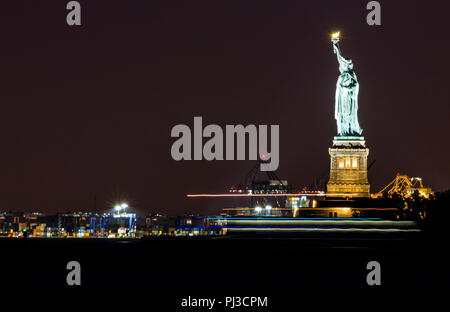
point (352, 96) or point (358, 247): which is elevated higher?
point (352, 96)

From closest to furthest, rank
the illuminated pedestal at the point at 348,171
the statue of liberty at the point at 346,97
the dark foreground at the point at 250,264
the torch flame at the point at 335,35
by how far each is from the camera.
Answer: the dark foreground at the point at 250,264 < the illuminated pedestal at the point at 348,171 < the statue of liberty at the point at 346,97 < the torch flame at the point at 335,35

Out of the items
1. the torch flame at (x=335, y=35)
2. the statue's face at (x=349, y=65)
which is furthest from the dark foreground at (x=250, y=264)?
the torch flame at (x=335, y=35)

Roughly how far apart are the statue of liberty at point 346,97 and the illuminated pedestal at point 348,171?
9.61ft

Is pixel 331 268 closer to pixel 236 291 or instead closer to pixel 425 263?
pixel 425 263

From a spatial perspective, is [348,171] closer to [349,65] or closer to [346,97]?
[346,97]

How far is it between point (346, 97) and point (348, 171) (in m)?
9.72

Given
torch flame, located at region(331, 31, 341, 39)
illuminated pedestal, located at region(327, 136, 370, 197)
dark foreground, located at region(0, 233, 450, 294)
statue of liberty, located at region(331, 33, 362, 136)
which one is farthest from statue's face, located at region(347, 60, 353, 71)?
dark foreground, located at region(0, 233, 450, 294)

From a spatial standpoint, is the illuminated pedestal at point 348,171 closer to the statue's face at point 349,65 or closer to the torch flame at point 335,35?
the statue's face at point 349,65

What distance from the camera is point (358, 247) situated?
78.8 m

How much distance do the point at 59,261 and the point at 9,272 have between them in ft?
34.4

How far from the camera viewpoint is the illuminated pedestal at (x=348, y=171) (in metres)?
94.5

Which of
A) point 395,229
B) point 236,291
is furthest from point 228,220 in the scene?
point 236,291

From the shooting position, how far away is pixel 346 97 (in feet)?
327
